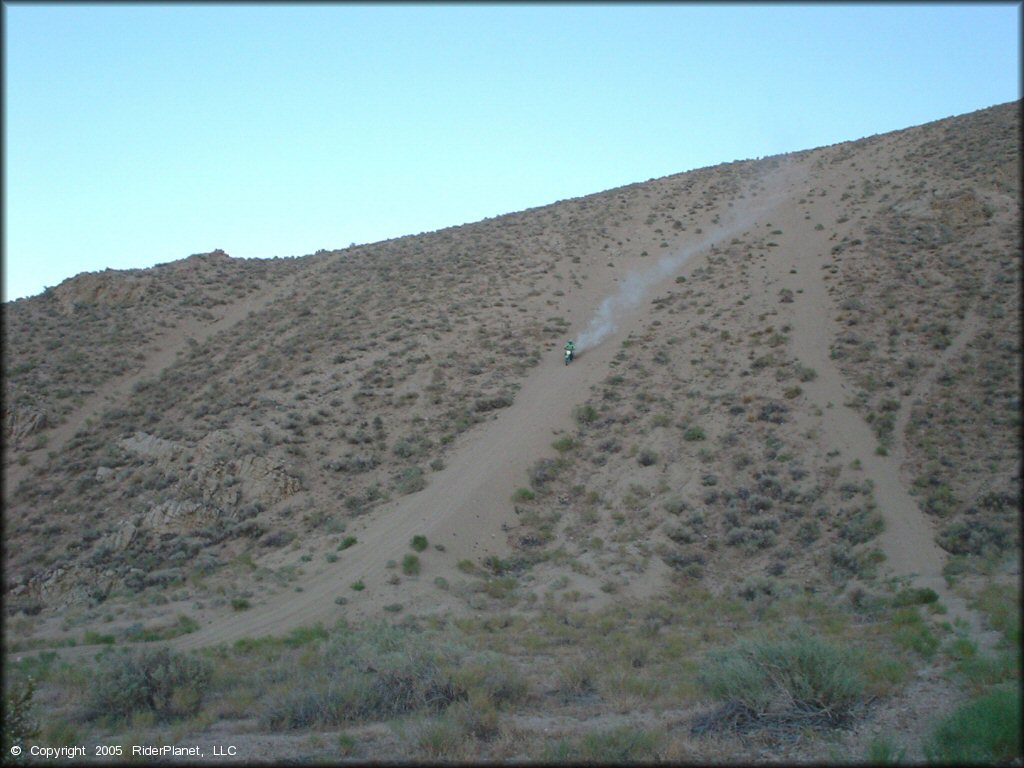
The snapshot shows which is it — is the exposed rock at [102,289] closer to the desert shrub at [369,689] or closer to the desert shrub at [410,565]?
the desert shrub at [410,565]

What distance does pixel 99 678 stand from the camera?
10.2m

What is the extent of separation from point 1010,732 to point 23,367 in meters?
33.7

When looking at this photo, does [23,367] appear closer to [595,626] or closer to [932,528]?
[595,626]

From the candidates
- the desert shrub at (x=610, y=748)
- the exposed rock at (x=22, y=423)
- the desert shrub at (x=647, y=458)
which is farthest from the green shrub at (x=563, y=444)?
the exposed rock at (x=22, y=423)

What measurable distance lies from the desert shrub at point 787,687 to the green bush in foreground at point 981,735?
114 cm

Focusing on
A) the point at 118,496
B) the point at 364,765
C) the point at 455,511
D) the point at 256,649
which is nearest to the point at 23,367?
the point at 118,496

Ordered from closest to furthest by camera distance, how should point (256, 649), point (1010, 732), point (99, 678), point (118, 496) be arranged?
point (1010, 732) → point (99, 678) → point (256, 649) → point (118, 496)

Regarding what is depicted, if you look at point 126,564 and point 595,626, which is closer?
point 595,626

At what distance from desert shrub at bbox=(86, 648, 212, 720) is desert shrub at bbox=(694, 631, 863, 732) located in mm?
6730

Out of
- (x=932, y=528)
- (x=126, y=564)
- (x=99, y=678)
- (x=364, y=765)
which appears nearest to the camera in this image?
(x=364, y=765)

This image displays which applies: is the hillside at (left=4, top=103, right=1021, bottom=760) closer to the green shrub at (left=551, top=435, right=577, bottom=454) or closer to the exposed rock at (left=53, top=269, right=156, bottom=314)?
the exposed rock at (left=53, top=269, right=156, bottom=314)

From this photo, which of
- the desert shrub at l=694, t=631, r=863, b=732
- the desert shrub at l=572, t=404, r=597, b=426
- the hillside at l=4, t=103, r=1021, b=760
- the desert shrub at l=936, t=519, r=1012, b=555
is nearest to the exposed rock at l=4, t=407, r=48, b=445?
the hillside at l=4, t=103, r=1021, b=760

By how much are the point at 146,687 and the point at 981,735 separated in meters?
9.82

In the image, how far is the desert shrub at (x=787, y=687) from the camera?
29.0 ft
